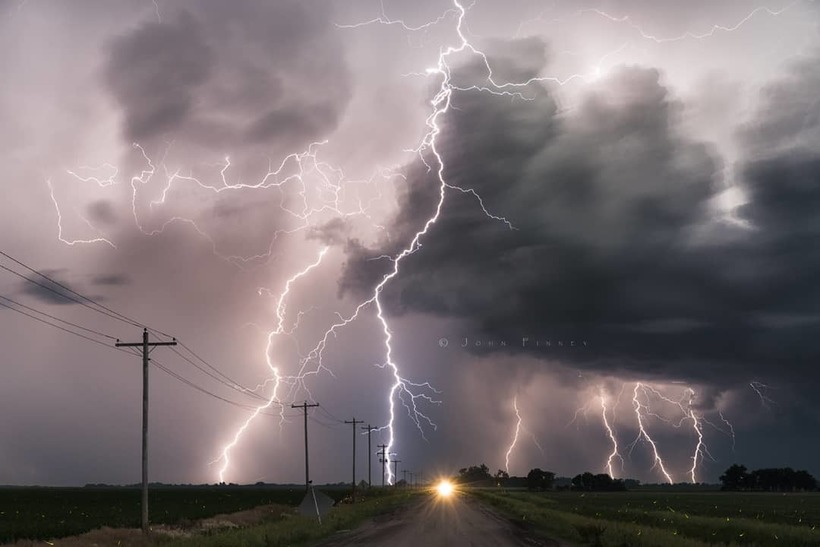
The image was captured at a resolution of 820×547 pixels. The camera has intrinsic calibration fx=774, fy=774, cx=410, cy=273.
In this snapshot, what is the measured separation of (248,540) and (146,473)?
506 centimetres

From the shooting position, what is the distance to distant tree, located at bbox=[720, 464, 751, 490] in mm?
154125

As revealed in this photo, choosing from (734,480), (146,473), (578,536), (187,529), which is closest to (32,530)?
(187,529)

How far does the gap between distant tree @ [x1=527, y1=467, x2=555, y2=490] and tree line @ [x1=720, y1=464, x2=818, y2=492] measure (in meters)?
39.4

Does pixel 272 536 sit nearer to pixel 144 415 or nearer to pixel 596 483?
pixel 144 415

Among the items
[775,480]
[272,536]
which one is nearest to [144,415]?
[272,536]

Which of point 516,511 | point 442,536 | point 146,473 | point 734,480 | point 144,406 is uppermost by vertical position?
point 144,406

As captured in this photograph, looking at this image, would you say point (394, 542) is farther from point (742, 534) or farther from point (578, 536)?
point (742, 534)

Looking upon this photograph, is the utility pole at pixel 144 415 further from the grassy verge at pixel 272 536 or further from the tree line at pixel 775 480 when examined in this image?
the tree line at pixel 775 480

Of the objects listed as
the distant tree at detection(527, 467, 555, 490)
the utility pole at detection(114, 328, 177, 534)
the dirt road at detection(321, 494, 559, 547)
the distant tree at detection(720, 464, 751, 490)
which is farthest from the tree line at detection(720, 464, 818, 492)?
the utility pole at detection(114, 328, 177, 534)

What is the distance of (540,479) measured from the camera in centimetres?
17900

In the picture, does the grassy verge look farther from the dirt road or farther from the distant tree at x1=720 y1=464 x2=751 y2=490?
the distant tree at x1=720 y1=464 x2=751 y2=490

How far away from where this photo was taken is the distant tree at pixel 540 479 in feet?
582

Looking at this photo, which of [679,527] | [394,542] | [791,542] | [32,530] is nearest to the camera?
[394,542]

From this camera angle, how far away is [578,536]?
30.0m
